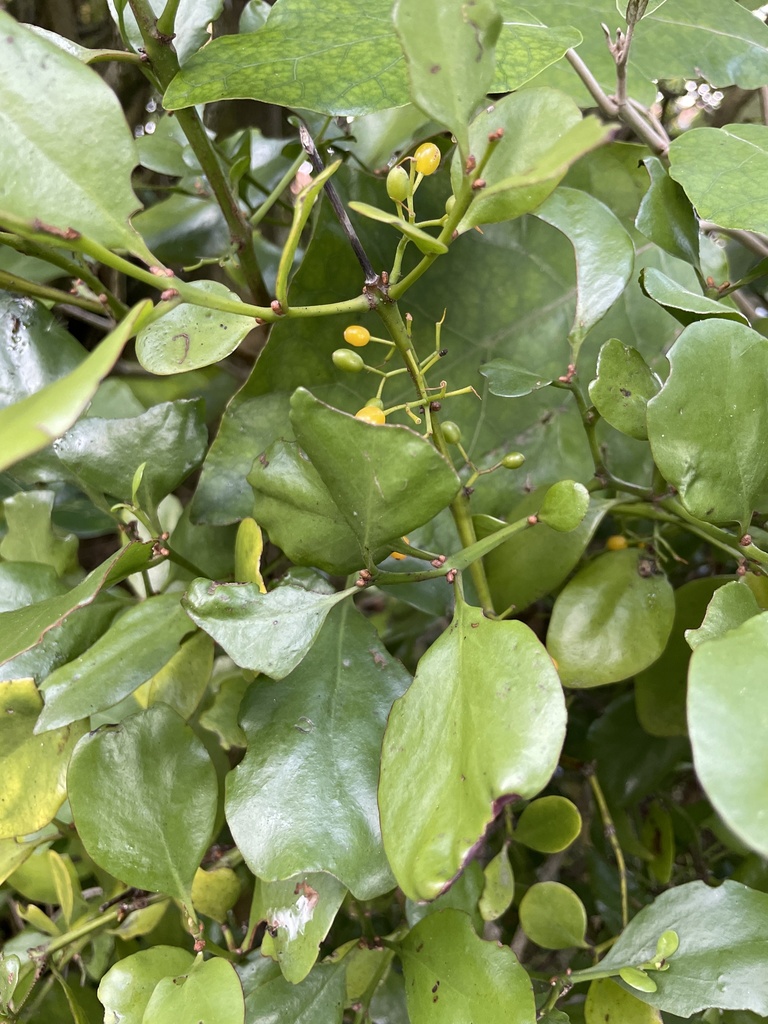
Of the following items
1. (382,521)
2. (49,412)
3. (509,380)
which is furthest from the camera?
(509,380)

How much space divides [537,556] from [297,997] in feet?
0.84

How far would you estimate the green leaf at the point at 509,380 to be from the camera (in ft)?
1.31

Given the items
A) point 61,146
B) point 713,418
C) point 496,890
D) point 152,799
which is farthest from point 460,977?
point 61,146

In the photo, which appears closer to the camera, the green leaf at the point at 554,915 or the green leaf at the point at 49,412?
the green leaf at the point at 49,412

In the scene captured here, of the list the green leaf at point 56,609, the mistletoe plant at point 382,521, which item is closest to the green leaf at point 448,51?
the mistletoe plant at point 382,521

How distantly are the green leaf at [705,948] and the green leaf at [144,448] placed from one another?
0.34m

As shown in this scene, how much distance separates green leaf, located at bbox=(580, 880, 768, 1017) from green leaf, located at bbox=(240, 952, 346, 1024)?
0.41ft

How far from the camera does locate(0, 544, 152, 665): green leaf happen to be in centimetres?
32

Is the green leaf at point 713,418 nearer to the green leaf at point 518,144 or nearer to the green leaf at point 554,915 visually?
the green leaf at point 518,144

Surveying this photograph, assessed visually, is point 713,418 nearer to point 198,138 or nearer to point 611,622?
point 611,622

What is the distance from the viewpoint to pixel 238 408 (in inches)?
17.9

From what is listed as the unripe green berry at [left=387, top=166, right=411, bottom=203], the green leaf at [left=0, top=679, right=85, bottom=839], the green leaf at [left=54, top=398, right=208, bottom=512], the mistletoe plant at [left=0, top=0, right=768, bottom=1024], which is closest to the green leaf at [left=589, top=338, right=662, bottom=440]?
the mistletoe plant at [left=0, top=0, right=768, bottom=1024]

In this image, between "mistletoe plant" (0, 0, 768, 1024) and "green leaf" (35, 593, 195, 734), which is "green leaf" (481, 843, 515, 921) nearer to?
"mistletoe plant" (0, 0, 768, 1024)

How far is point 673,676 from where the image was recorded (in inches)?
19.5
